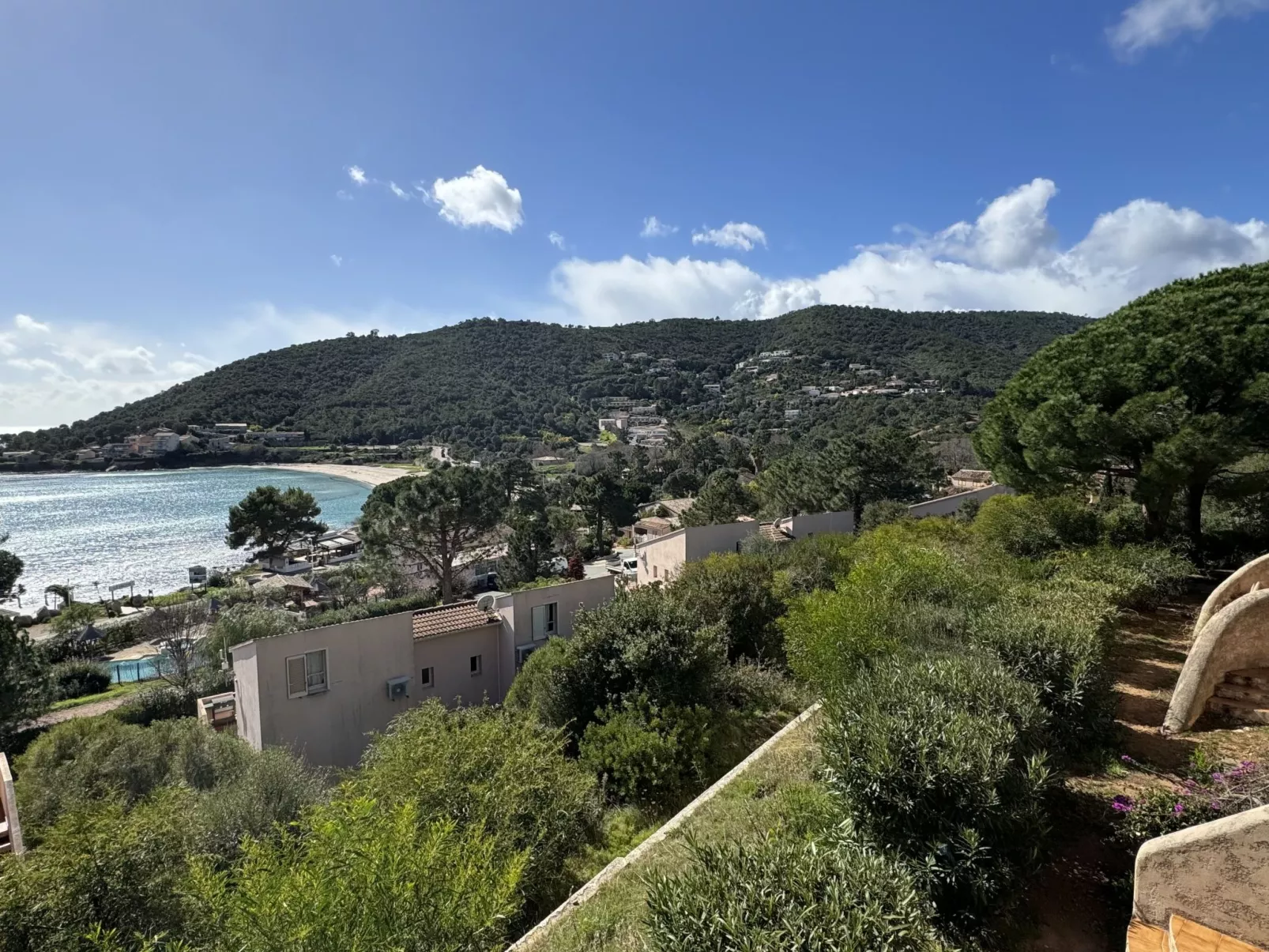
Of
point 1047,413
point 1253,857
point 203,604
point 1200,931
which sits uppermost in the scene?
point 1047,413

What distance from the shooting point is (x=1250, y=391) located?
10383 mm

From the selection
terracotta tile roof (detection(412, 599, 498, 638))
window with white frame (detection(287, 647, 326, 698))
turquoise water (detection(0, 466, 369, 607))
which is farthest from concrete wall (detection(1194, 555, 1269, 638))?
turquoise water (detection(0, 466, 369, 607))

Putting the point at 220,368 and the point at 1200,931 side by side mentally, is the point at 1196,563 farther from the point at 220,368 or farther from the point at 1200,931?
the point at 220,368

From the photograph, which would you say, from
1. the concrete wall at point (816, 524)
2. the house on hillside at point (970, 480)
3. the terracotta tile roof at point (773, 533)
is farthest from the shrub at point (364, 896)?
the house on hillside at point (970, 480)

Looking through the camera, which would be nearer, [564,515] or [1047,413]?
[1047,413]

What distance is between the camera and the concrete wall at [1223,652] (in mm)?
6160

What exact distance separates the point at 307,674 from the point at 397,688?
1939 millimetres

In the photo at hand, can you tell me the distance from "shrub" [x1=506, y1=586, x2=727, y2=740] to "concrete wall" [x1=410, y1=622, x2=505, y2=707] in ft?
16.4

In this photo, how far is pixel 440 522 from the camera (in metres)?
28.7

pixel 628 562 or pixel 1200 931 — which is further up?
pixel 1200 931

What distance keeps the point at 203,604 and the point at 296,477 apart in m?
69.0

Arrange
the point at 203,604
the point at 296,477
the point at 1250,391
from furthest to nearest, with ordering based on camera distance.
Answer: the point at 296,477, the point at 203,604, the point at 1250,391

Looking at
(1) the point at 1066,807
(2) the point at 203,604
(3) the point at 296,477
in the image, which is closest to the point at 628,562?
(2) the point at 203,604

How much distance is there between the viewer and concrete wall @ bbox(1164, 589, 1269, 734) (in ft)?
20.2
